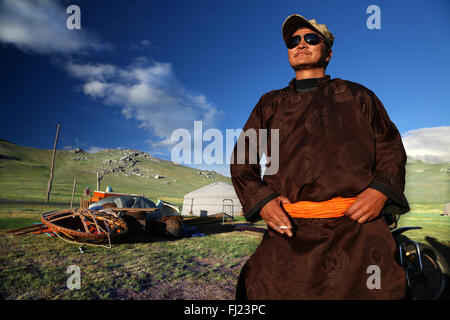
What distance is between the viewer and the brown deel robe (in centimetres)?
102

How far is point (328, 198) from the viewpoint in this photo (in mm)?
1098

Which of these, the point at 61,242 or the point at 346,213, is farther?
the point at 61,242

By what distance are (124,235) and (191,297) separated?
4.43 meters

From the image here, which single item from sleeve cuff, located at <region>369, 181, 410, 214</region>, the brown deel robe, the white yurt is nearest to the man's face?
the brown deel robe

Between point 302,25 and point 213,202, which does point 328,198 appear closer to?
point 302,25

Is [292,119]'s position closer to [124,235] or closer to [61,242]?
[124,235]

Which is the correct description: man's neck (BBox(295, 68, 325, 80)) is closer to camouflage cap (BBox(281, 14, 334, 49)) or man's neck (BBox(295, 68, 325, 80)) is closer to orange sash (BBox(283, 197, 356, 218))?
camouflage cap (BBox(281, 14, 334, 49))

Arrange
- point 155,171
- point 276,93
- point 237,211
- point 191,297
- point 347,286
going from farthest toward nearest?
point 155,171, point 237,211, point 191,297, point 276,93, point 347,286

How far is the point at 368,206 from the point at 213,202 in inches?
812

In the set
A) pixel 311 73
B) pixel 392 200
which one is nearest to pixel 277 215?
pixel 392 200

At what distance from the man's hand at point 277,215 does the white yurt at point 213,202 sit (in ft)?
59.8

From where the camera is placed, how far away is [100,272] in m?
4.33
